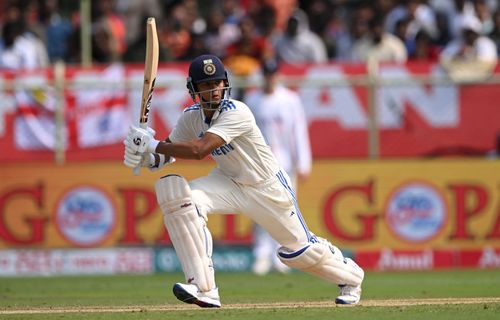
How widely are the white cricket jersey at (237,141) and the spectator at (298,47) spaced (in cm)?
693

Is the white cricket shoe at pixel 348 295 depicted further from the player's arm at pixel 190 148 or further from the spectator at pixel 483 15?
the spectator at pixel 483 15

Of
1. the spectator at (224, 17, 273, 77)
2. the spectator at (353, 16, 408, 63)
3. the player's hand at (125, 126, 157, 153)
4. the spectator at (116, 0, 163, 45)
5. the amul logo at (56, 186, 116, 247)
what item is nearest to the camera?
the player's hand at (125, 126, 157, 153)

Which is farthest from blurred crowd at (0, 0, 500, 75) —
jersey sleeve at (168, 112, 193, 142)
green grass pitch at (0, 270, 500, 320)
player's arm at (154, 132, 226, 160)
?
player's arm at (154, 132, 226, 160)

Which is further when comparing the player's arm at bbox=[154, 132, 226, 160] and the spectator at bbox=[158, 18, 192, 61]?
the spectator at bbox=[158, 18, 192, 61]

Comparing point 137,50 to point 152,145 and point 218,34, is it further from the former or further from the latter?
point 152,145

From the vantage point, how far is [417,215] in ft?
44.7


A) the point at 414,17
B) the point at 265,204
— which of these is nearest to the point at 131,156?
the point at 265,204

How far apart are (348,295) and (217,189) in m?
1.26

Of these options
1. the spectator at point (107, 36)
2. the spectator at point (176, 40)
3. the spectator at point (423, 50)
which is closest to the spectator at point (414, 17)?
the spectator at point (423, 50)

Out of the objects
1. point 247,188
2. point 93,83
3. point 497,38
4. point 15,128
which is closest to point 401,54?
point 497,38

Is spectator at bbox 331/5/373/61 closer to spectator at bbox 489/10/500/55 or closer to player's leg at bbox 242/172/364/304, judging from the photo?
spectator at bbox 489/10/500/55

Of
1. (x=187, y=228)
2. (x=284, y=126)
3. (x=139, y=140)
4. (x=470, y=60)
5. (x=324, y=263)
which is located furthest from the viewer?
(x=470, y=60)

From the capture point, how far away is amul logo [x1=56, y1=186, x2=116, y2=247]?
13.5 m

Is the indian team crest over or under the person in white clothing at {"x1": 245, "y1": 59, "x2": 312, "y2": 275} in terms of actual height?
over
